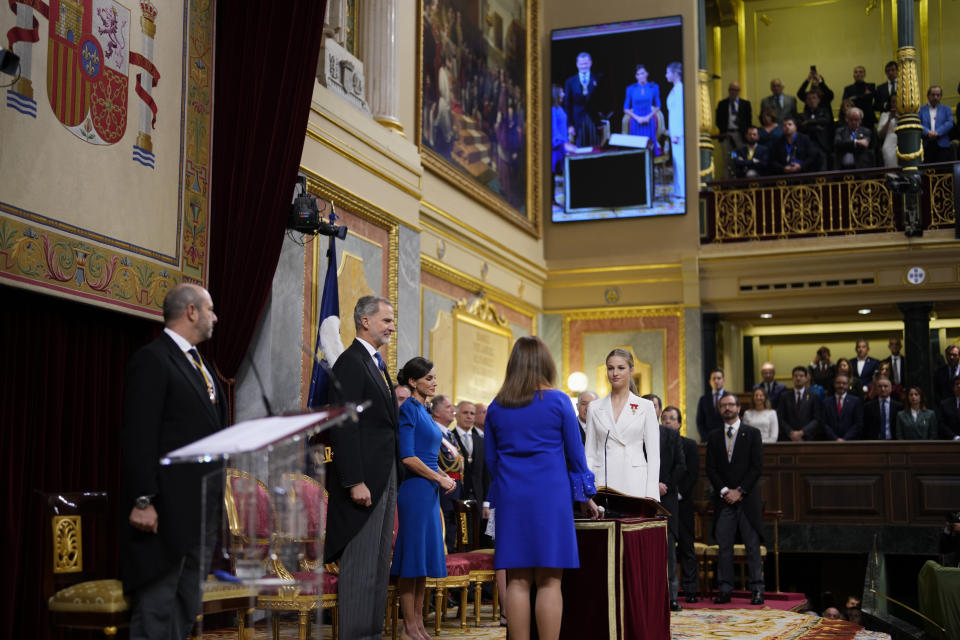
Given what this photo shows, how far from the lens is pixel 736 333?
16172 millimetres

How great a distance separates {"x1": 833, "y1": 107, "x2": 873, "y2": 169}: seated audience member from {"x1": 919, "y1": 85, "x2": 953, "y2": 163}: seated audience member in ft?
2.32

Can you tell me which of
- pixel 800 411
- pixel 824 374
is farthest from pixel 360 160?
pixel 824 374

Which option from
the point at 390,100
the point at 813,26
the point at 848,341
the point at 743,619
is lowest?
the point at 743,619

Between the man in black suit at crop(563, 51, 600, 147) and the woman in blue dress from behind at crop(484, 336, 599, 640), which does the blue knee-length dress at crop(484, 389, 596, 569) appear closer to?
the woman in blue dress from behind at crop(484, 336, 599, 640)

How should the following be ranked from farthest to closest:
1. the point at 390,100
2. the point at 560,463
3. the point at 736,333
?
the point at 736,333 < the point at 390,100 < the point at 560,463

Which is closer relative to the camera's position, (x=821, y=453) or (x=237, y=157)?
(x=237, y=157)

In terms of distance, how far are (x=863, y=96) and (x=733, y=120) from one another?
1.78 metres

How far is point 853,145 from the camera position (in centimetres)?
1420

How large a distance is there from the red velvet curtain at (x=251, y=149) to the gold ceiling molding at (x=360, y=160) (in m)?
0.96

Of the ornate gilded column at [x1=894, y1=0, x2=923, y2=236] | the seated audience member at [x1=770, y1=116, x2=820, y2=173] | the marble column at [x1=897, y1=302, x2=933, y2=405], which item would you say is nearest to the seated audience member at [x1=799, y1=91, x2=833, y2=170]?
the seated audience member at [x1=770, y1=116, x2=820, y2=173]

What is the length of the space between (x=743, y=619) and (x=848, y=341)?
999cm

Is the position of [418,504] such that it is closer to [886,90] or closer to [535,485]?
[535,485]

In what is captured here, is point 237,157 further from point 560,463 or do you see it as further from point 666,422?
point 666,422

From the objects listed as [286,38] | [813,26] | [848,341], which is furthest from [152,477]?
[813,26]
